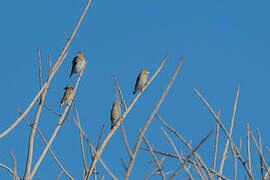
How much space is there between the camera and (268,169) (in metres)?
3.06

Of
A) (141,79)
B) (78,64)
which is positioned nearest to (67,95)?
(78,64)

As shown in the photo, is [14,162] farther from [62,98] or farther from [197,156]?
[62,98]

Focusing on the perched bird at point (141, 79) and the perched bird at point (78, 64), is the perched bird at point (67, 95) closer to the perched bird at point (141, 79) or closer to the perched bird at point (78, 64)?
the perched bird at point (78, 64)

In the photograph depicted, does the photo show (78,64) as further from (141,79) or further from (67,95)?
(141,79)

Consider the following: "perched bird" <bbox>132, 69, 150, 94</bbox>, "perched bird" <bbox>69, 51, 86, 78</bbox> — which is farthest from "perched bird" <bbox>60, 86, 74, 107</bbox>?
"perched bird" <bbox>132, 69, 150, 94</bbox>

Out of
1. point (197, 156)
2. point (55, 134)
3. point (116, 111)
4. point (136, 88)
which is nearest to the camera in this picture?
point (197, 156)

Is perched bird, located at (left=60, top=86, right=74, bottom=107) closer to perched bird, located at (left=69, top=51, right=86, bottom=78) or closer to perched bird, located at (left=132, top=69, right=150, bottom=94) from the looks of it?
perched bird, located at (left=69, top=51, right=86, bottom=78)

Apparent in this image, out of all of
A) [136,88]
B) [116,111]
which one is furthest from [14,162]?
[136,88]

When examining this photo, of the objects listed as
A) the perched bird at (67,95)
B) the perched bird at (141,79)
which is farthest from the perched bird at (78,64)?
the perched bird at (141,79)

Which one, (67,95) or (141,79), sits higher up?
(141,79)

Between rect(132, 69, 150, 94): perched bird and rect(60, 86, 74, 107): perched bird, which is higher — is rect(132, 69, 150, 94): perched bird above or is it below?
above

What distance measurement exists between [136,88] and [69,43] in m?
11.1

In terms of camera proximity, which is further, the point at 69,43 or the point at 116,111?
the point at 116,111

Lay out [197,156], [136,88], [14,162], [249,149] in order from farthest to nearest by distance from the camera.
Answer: [136,88] < [249,149] < [14,162] < [197,156]
